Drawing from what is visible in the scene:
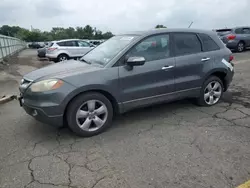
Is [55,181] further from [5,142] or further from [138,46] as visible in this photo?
[138,46]

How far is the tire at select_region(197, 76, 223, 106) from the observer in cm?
480

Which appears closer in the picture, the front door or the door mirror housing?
the door mirror housing

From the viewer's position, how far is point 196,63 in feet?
14.9

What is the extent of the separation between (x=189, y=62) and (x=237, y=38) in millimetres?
13197

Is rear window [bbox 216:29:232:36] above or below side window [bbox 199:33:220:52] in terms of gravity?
above

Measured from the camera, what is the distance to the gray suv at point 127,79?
349 cm

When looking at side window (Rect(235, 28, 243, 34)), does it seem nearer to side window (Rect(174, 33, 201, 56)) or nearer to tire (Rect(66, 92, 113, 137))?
side window (Rect(174, 33, 201, 56))

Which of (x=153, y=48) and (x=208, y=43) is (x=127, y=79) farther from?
(x=208, y=43)

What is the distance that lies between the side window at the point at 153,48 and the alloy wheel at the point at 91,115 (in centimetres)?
101

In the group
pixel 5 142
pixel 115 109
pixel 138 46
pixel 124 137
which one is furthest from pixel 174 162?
pixel 5 142

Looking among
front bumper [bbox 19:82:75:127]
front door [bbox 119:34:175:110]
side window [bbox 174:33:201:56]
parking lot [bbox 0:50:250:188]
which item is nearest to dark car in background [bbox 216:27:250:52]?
parking lot [bbox 0:50:250:188]

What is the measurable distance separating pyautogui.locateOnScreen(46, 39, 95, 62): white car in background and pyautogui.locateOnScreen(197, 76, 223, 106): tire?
10698 mm

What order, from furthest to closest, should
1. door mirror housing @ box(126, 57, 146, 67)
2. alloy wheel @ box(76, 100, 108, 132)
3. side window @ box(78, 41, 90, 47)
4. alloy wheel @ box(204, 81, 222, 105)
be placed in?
side window @ box(78, 41, 90, 47) → alloy wheel @ box(204, 81, 222, 105) → door mirror housing @ box(126, 57, 146, 67) → alloy wheel @ box(76, 100, 108, 132)

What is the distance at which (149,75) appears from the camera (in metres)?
4.05
